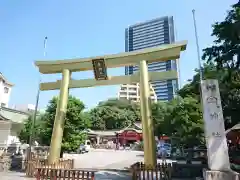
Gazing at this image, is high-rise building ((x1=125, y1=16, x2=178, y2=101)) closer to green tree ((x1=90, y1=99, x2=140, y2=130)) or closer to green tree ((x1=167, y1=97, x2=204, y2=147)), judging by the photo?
green tree ((x1=90, y1=99, x2=140, y2=130))

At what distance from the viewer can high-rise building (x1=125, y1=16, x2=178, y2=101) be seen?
404 ft

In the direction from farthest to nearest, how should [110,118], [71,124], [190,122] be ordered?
[110,118] < [190,122] < [71,124]

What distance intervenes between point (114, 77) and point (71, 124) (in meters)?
4.83

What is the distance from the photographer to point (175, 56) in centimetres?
1206

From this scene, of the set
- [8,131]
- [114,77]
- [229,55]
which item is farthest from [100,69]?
[8,131]

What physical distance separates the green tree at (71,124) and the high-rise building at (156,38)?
10514 centimetres

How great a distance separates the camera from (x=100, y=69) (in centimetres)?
1324

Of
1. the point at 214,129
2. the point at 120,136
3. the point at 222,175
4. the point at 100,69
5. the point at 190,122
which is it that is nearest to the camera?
the point at 222,175

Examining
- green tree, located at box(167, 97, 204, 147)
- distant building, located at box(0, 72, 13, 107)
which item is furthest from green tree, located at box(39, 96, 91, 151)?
distant building, located at box(0, 72, 13, 107)

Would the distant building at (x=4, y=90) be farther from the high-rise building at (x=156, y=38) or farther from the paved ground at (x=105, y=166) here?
the high-rise building at (x=156, y=38)

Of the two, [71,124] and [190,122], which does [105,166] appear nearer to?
[71,124]

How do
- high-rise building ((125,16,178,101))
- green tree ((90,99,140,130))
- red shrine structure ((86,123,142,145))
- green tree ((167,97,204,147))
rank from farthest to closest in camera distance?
high-rise building ((125,16,178,101))
green tree ((90,99,140,130))
red shrine structure ((86,123,142,145))
green tree ((167,97,204,147))

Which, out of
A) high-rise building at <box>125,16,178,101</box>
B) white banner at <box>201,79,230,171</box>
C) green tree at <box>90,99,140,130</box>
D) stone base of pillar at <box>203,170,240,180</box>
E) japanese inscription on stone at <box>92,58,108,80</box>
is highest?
high-rise building at <box>125,16,178,101</box>

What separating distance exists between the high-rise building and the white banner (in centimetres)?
11110
